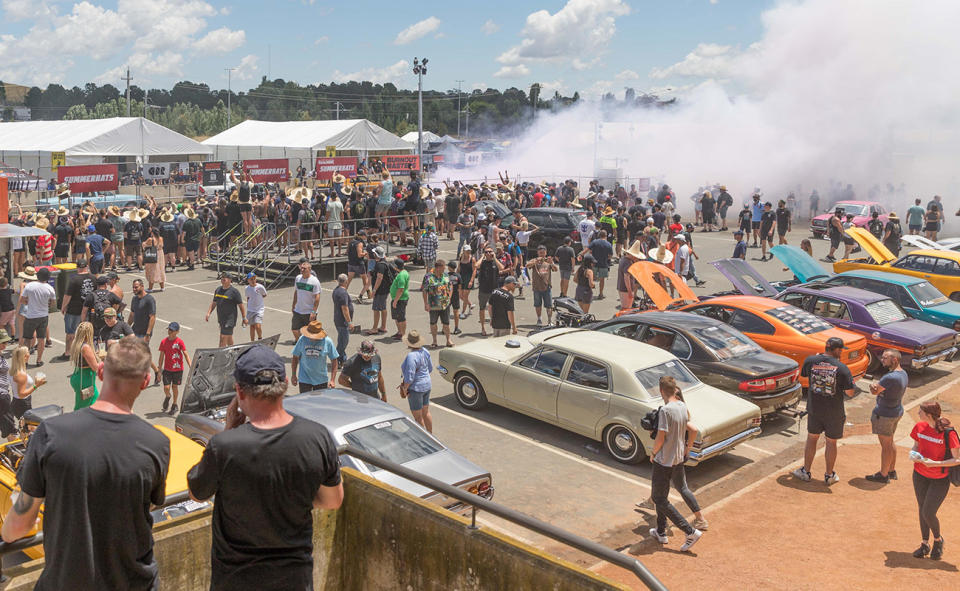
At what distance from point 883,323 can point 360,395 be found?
9562 millimetres

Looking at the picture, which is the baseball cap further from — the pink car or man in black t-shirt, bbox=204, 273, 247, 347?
the pink car

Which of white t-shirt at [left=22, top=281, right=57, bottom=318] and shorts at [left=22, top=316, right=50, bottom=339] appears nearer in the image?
white t-shirt at [left=22, top=281, right=57, bottom=318]

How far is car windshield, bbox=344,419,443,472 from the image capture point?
8.31 meters

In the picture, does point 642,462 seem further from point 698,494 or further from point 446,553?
point 446,553

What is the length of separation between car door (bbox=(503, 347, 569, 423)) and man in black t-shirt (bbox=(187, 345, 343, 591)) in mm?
7909

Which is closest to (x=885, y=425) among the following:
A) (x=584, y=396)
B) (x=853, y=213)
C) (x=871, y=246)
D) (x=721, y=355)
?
(x=721, y=355)

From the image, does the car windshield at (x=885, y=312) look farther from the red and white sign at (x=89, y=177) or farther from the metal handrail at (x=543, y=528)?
the red and white sign at (x=89, y=177)

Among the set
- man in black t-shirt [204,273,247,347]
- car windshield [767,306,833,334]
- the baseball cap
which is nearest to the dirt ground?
car windshield [767,306,833,334]

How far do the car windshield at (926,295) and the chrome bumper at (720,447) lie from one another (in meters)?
7.02

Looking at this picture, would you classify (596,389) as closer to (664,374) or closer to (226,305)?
(664,374)

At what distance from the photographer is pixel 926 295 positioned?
51.6 feet

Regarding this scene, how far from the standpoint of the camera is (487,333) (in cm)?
1667

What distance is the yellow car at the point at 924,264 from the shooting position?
17656mm

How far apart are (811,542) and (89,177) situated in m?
27.0
